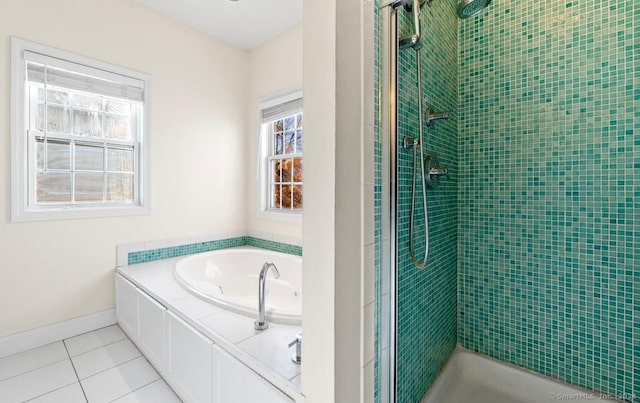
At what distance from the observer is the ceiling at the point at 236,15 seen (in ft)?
8.17

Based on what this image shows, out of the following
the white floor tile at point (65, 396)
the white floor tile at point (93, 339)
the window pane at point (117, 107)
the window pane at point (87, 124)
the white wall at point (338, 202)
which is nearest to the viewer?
the white wall at point (338, 202)

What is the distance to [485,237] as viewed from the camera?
168 centimetres

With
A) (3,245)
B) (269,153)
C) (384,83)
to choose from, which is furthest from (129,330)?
(384,83)

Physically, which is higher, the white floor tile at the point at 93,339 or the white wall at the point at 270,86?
the white wall at the point at 270,86

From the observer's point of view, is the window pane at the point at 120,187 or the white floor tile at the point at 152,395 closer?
the white floor tile at the point at 152,395

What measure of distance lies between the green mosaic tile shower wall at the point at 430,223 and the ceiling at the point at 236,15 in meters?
1.63

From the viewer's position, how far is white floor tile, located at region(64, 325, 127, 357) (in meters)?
2.08

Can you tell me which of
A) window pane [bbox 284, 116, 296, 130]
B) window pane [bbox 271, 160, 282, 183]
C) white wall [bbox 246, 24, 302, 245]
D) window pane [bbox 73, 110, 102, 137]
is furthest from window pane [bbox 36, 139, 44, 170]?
window pane [bbox 284, 116, 296, 130]

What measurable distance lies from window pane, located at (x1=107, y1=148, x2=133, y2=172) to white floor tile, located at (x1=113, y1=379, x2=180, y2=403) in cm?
181

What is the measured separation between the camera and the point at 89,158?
2383 mm

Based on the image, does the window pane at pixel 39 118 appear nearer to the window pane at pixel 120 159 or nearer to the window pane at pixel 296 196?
the window pane at pixel 120 159

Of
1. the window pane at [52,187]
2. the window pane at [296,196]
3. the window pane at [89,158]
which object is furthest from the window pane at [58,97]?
the window pane at [296,196]

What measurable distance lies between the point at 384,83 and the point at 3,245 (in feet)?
8.88

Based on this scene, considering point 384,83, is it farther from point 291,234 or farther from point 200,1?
point 200,1
